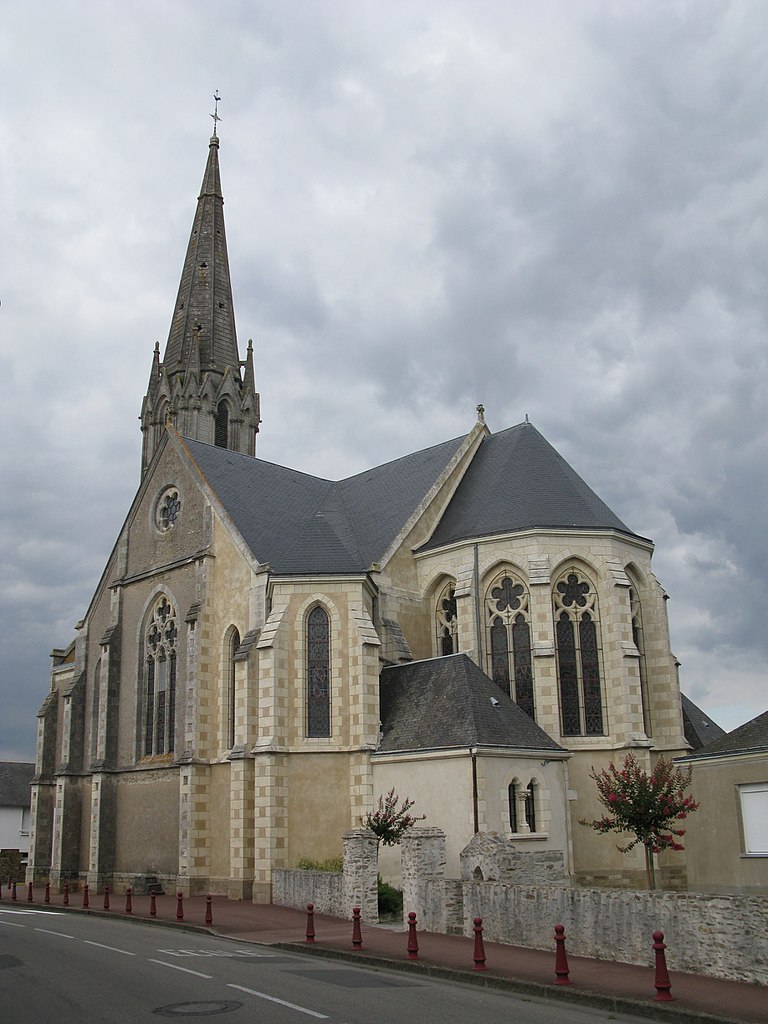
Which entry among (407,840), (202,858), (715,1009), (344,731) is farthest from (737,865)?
(202,858)

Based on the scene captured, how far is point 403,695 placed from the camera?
27.2 meters

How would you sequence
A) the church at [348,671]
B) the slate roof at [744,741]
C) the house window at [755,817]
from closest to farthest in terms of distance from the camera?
1. the house window at [755,817]
2. the slate roof at [744,741]
3. the church at [348,671]

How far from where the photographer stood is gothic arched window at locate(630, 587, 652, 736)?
29219mm

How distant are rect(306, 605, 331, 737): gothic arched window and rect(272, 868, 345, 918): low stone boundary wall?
4027 mm

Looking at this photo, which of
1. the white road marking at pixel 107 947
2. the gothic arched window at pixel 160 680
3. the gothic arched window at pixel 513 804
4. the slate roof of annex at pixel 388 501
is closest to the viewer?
the white road marking at pixel 107 947

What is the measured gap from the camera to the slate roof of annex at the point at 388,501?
1163 inches

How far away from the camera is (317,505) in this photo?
35.4 meters

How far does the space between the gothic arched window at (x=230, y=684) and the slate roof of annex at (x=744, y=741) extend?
13.4 m

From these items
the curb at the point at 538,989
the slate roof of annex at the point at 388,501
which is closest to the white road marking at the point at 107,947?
the curb at the point at 538,989

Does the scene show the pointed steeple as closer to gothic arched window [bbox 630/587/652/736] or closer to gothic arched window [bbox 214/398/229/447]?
gothic arched window [bbox 214/398/229/447]

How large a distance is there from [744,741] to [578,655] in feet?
29.6

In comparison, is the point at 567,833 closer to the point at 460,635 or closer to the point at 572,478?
the point at 460,635

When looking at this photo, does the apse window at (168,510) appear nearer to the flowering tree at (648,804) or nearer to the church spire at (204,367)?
the church spire at (204,367)

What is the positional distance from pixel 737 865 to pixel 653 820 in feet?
9.96
